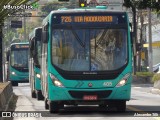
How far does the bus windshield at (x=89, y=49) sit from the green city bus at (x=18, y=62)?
91.7 ft

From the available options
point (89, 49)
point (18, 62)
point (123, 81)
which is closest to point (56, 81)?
point (89, 49)

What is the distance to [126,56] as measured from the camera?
18328 mm

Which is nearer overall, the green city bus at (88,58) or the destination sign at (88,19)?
the green city bus at (88,58)

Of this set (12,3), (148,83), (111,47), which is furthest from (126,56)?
(148,83)

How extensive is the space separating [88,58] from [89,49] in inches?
10.6

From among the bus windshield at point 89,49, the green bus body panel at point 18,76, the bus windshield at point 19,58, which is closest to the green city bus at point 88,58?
the bus windshield at point 89,49

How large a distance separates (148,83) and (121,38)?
30212 mm

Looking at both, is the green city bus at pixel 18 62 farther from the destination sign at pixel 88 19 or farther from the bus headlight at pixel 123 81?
the bus headlight at pixel 123 81

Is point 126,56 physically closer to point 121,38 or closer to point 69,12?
point 121,38

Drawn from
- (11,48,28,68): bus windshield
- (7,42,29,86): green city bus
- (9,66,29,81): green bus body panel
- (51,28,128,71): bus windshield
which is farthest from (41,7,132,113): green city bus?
(9,66,29,81): green bus body panel

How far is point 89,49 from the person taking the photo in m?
18.3

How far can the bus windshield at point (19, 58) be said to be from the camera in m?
46.6

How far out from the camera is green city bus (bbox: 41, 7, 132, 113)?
18.0 meters

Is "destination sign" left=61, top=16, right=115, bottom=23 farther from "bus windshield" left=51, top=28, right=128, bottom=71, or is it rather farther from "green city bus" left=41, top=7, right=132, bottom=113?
"bus windshield" left=51, top=28, right=128, bottom=71
